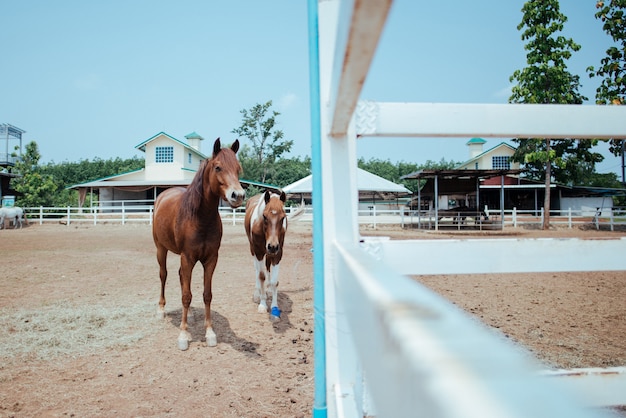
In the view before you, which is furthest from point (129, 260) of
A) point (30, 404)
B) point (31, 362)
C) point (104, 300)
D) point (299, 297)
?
point (30, 404)

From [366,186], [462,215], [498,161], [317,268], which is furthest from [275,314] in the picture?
[498,161]

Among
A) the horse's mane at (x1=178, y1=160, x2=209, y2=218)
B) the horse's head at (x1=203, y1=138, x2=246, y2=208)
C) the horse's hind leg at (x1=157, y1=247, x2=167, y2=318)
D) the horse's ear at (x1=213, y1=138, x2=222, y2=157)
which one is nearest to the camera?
the horse's head at (x1=203, y1=138, x2=246, y2=208)

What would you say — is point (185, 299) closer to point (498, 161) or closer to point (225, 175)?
point (225, 175)

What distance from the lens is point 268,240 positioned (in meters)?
4.18

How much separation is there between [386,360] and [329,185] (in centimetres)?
84

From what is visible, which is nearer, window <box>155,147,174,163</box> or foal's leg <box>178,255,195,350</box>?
foal's leg <box>178,255,195,350</box>

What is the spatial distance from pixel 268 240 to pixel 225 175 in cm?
102

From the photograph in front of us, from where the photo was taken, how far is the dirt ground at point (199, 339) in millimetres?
2664

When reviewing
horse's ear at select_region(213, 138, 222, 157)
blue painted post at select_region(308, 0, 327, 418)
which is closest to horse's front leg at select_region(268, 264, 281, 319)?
horse's ear at select_region(213, 138, 222, 157)

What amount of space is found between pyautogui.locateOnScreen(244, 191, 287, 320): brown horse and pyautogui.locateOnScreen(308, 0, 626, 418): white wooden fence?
2682 mm

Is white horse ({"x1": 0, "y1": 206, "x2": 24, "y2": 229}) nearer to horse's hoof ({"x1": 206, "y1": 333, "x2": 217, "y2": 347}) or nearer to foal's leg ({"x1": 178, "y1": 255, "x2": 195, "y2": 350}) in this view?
foal's leg ({"x1": 178, "y1": 255, "x2": 195, "y2": 350})

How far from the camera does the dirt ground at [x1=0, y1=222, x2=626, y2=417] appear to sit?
2.66m

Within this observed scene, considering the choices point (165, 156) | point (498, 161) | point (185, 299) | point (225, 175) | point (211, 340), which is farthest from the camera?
point (498, 161)

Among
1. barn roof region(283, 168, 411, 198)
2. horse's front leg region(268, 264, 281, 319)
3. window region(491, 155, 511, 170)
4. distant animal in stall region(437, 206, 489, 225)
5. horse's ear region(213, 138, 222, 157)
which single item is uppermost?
window region(491, 155, 511, 170)
